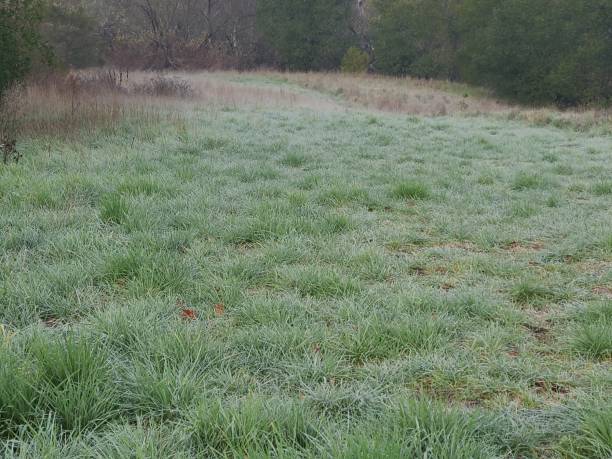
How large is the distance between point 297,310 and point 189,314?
647mm

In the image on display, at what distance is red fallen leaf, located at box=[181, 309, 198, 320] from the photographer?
2928 millimetres

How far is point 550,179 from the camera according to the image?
23.8 feet

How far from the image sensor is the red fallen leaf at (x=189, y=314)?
293 centimetres

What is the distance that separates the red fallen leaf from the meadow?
0.01m

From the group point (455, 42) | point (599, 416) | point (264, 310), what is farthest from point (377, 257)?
point (455, 42)

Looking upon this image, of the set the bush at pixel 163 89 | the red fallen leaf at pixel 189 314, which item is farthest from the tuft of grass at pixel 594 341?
the bush at pixel 163 89

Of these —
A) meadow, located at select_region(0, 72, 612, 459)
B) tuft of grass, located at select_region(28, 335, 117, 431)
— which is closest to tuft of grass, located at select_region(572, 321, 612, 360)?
meadow, located at select_region(0, 72, 612, 459)

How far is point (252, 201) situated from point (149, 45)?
117ft

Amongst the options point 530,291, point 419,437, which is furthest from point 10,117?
point 419,437

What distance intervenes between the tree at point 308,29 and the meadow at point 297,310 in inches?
1388

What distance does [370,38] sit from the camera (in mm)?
41562

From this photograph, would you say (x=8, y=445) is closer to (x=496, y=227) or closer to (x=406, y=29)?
(x=496, y=227)

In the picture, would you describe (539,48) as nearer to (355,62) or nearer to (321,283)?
(355,62)

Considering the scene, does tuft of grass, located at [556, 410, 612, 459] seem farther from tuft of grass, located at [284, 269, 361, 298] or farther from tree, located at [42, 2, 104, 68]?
tree, located at [42, 2, 104, 68]
